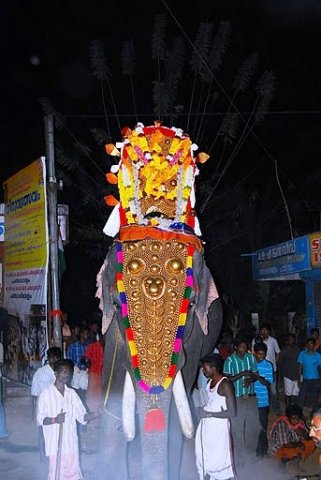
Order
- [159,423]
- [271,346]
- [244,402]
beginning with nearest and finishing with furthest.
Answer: [159,423] → [244,402] → [271,346]

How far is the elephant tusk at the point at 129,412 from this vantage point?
5.84 m

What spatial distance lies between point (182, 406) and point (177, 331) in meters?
0.58

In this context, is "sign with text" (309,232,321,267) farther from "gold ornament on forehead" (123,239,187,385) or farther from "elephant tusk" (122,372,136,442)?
"elephant tusk" (122,372,136,442)

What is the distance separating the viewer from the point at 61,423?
634 cm

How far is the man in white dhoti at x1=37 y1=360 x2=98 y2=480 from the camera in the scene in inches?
251

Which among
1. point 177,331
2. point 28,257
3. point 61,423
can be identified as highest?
point 28,257

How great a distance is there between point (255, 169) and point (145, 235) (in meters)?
19.3

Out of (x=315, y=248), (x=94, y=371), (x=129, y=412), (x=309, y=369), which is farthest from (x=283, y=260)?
(x=129, y=412)

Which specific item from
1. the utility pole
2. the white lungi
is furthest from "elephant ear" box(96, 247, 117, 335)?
the utility pole

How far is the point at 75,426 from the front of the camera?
21.4ft

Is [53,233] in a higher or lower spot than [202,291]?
higher

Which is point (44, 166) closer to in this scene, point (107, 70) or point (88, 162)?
point (107, 70)

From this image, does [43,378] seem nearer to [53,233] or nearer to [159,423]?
[53,233]

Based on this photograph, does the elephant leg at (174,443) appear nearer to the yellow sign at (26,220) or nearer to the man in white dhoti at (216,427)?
the man in white dhoti at (216,427)
